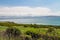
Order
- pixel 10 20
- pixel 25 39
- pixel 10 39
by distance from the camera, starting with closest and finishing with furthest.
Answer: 1. pixel 10 39
2. pixel 25 39
3. pixel 10 20

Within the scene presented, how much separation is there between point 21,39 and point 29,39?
0.26 metres

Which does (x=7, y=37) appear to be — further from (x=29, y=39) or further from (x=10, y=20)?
(x=10, y=20)

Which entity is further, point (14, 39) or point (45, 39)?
point (45, 39)

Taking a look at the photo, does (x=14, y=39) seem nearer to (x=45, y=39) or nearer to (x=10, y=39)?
(x=10, y=39)

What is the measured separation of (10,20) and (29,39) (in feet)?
75.3

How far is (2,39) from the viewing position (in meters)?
4.59

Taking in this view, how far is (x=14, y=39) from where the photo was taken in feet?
15.4

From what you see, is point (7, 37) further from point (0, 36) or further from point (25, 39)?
point (25, 39)

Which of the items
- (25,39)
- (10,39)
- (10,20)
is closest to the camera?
(10,39)

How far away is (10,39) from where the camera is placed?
15.0ft

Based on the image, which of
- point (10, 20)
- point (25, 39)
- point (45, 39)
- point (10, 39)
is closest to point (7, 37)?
point (10, 39)

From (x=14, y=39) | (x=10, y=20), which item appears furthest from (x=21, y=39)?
(x=10, y=20)

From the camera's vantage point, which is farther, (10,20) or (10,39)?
(10,20)

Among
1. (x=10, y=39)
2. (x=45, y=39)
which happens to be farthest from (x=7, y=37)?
(x=45, y=39)
